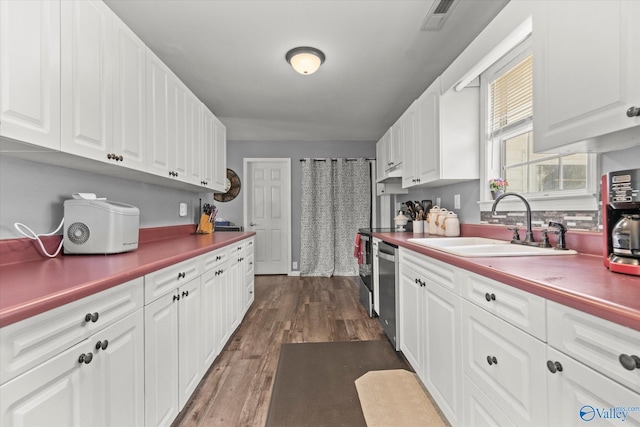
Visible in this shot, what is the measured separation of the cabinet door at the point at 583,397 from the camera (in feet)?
2.01

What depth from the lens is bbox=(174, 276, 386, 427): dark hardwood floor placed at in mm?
1591

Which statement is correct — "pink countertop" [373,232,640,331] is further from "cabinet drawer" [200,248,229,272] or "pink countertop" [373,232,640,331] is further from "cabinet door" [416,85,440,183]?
"cabinet drawer" [200,248,229,272]

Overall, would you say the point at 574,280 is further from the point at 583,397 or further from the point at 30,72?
the point at 30,72

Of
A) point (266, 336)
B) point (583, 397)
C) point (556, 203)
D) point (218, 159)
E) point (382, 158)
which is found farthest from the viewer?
point (382, 158)

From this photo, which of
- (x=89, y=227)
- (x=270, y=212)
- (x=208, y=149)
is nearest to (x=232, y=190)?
(x=270, y=212)

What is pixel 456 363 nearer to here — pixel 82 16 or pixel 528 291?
pixel 528 291

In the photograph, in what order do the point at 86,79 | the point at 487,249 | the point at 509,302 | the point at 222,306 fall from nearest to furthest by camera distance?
the point at 509,302 < the point at 86,79 < the point at 487,249 < the point at 222,306

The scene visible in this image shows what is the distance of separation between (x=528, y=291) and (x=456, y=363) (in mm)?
634

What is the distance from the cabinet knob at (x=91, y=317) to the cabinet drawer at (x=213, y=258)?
0.88 metres

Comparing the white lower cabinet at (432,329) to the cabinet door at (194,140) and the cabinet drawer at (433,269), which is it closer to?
the cabinet drawer at (433,269)

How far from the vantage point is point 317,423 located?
1.50 m

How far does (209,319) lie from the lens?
1888mm

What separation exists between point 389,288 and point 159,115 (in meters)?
2.16

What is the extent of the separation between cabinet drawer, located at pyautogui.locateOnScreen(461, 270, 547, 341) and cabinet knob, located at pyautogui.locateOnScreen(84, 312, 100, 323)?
136 cm
